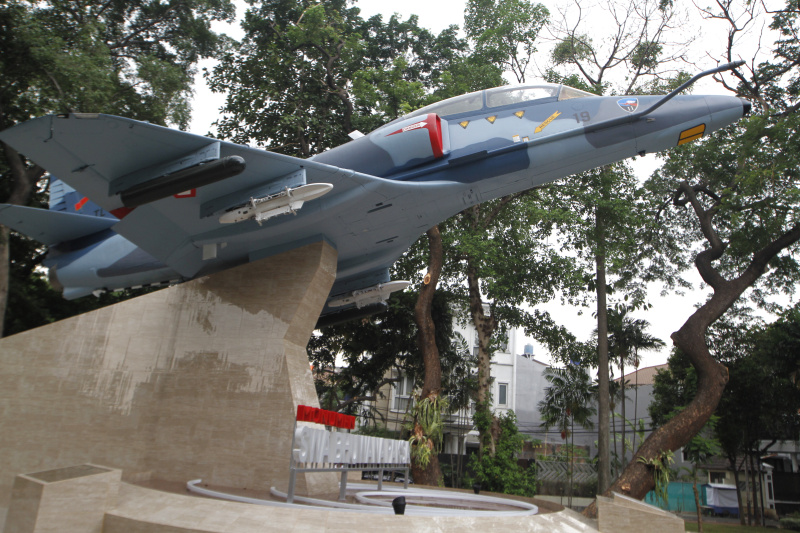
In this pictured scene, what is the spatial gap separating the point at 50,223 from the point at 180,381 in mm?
5231

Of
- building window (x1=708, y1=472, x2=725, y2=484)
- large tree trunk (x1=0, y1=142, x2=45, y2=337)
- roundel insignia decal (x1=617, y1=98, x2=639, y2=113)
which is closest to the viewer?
roundel insignia decal (x1=617, y1=98, x2=639, y2=113)

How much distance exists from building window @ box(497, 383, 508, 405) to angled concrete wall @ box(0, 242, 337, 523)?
33.8 metres

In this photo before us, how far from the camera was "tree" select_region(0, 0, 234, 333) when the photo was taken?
13680 millimetres

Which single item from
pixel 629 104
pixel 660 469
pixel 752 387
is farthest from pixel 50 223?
pixel 752 387

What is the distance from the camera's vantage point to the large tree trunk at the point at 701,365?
16359 millimetres

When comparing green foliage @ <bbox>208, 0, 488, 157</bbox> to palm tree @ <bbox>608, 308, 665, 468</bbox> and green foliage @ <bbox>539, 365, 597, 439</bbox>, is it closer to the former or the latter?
green foliage @ <bbox>539, 365, 597, 439</bbox>

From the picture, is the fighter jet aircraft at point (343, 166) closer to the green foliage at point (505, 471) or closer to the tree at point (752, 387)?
the green foliage at point (505, 471)

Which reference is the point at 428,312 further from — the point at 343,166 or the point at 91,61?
the point at 91,61

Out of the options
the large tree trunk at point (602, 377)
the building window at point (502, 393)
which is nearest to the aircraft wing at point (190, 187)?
the large tree trunk at point (602, 377)

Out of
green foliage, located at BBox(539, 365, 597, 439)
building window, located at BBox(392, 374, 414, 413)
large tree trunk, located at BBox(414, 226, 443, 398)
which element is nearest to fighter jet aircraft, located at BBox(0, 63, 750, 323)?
large tree trunk, located at BBox(414, 226, 443, 398)

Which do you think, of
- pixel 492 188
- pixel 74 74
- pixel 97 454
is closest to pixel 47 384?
pixel 97 454

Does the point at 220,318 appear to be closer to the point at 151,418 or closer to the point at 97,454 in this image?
the point at 151,418

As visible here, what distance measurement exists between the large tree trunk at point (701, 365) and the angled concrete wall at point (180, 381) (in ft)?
34.4

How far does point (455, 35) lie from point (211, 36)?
1096 cm
